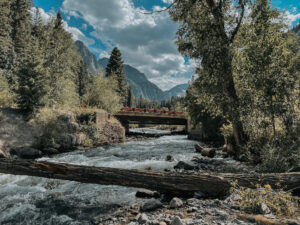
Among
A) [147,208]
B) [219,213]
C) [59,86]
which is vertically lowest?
[147,208]

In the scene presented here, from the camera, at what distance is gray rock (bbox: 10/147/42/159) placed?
31.5ft

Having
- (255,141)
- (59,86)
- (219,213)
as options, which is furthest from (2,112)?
(255,141)

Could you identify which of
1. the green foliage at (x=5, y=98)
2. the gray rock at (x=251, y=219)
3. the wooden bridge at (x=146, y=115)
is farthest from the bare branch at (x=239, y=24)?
the wooden bridge at (x=146, y=115)

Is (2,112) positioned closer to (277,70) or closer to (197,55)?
(197,55)

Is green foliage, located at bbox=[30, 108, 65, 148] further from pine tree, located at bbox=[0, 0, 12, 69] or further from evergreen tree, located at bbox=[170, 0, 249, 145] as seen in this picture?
pine tree, located at bbox=[0, 0, 12, 69]

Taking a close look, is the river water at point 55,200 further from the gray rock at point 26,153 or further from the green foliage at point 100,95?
the green foliage at point 100,95

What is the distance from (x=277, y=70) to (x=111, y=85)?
1773 centimetres

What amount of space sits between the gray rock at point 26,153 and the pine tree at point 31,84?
3.49 meters

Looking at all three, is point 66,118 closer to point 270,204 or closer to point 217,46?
point 217,46

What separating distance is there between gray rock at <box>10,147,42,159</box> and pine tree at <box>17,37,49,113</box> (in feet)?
11.5

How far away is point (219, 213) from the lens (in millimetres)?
2824

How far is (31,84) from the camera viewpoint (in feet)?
39.9

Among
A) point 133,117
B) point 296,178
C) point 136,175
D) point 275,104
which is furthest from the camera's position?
point 133,117

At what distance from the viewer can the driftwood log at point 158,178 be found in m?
3.73
